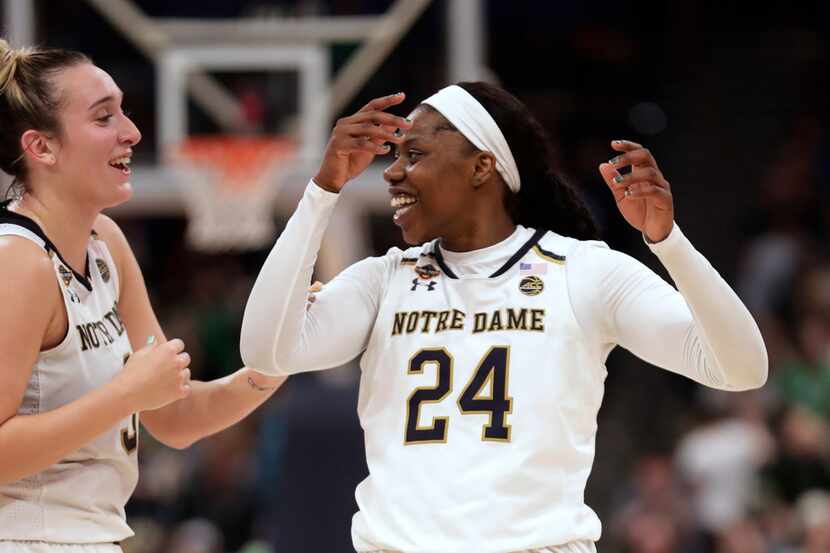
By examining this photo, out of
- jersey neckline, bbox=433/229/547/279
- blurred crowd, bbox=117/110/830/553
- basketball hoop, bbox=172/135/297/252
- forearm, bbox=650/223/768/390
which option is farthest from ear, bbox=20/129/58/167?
blurred crowd, bbox=117/110/830/553

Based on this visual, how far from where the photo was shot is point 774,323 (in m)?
10.3

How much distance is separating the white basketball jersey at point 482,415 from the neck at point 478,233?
0.11m

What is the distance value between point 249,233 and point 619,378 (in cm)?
506

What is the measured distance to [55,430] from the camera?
3.58m

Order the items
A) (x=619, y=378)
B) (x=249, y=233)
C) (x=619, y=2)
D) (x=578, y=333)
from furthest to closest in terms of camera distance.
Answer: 1. (x=619, y=2)
2. (x=619, y=378)
3. (x=249, y=233)
4. (x=578, y=333)

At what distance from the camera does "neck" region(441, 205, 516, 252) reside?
3.93m

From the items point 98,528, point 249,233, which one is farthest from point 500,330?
point 249,233

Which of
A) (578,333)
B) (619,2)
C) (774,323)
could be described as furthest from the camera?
(619,2)

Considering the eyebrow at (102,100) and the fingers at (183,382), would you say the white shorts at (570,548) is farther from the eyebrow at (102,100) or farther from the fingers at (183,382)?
the eyebrow at (102,100)

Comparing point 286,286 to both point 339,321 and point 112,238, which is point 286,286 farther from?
point 112,238

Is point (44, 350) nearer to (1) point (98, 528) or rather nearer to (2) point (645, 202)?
(1) point (98, 528)

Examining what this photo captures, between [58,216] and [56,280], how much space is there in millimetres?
235

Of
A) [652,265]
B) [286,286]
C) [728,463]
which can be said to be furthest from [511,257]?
[652,265]

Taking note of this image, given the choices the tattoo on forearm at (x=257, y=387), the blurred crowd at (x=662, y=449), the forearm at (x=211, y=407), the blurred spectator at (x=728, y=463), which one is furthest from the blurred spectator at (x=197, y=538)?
the tattoo on forearm at (x=257, y=387)
